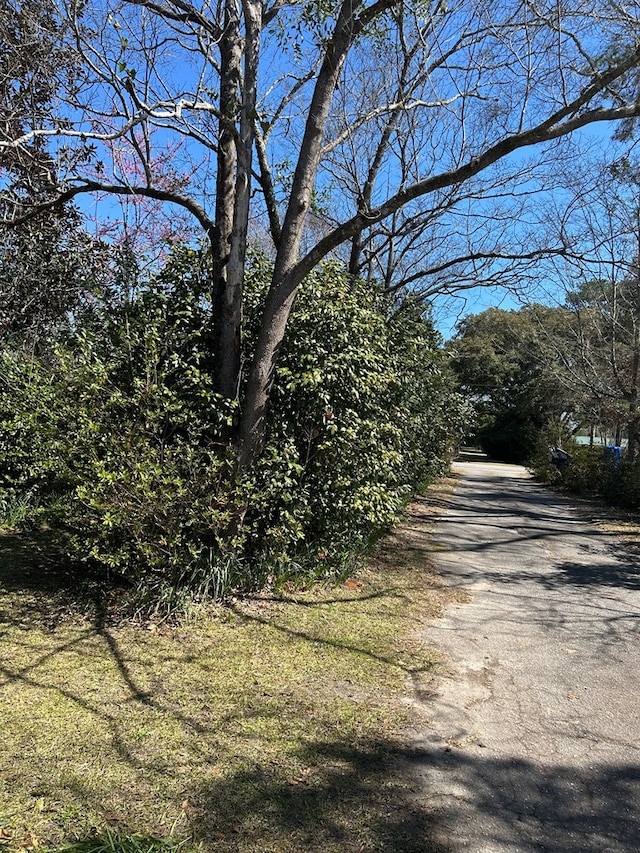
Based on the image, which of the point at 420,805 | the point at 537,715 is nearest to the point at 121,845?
the point at 420,805

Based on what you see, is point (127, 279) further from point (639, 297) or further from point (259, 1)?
point (639, 297)

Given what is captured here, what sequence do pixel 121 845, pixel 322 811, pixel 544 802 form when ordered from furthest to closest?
pixel 544 802 → pixel 322 811 → pixel 121 845

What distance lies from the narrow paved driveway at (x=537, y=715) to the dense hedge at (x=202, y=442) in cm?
160

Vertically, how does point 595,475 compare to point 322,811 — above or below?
above

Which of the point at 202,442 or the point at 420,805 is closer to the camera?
the point at 420,805

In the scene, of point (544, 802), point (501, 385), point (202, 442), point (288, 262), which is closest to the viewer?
point (544, 802)

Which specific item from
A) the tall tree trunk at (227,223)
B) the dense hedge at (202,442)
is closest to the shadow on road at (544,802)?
the dense hedge at (202,442)

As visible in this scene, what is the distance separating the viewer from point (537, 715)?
12.1 feet

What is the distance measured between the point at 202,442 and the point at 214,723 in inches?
102

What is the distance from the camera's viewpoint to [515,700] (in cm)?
389

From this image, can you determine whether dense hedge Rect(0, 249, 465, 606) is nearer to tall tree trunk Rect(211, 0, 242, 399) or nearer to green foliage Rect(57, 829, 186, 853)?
tall tree trunk Rect(211, 0, 242, 399)

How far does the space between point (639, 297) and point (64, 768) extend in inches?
583

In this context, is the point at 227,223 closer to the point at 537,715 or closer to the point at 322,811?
the point at 537,715

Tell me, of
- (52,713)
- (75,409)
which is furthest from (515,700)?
(75,409)
